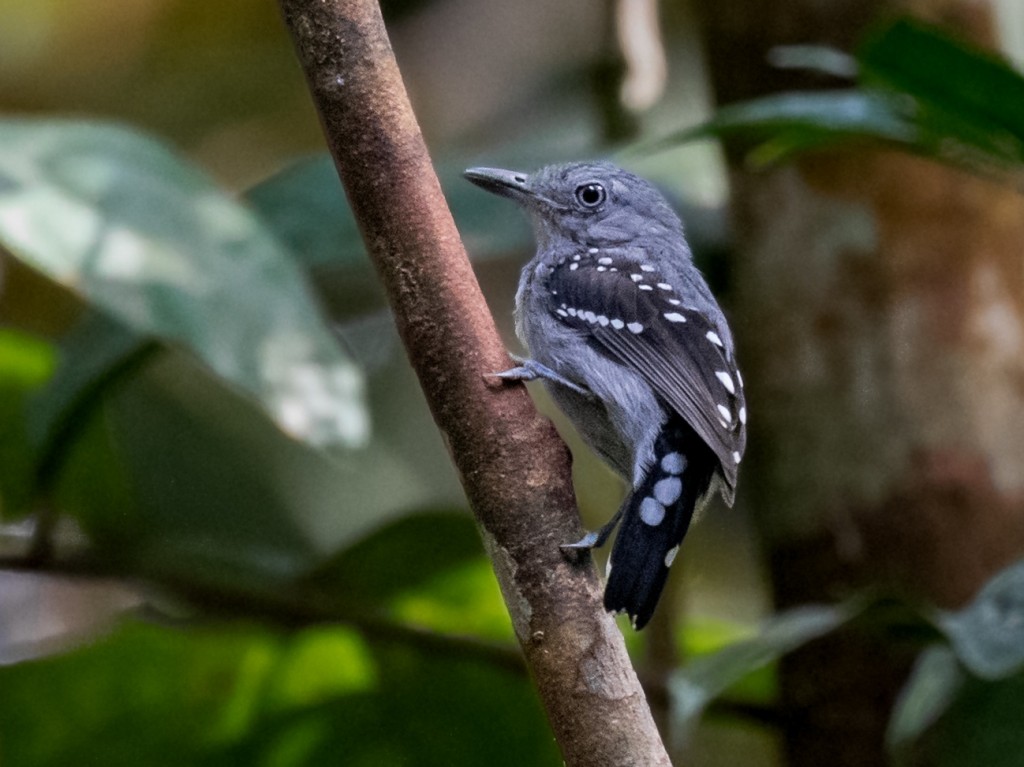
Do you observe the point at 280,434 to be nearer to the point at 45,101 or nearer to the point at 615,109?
the point at 615,109

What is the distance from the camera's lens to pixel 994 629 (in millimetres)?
2404

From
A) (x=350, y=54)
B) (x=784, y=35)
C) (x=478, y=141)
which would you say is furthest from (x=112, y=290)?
(x=478, y=141)

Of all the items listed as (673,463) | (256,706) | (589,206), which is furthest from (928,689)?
(256,706)

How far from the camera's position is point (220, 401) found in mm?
4277

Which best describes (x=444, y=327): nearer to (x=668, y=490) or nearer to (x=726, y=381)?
(x=668, y=490)

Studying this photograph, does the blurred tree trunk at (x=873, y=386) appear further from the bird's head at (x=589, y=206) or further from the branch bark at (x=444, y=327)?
the branch bark at (x=444, y=327)

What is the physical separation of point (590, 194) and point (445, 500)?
1.55m

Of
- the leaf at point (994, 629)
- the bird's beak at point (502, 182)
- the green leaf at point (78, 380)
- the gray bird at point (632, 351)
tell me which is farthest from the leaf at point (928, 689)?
the green leaf at point (78, 380)

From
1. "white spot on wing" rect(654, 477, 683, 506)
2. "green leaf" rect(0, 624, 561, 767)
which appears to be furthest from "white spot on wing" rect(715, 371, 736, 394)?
"green leaf" rect(0, 624, 561, 767)

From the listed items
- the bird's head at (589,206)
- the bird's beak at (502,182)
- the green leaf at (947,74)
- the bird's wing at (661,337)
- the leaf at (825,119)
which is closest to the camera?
the bird's wing at (661,337)

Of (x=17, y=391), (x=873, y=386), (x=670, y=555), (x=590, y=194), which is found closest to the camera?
(x=670, y=555)

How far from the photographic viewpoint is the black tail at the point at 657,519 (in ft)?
6.66

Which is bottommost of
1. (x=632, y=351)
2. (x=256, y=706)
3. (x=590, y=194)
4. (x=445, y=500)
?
(x=256, y=706)

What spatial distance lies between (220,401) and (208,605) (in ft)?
3.30
